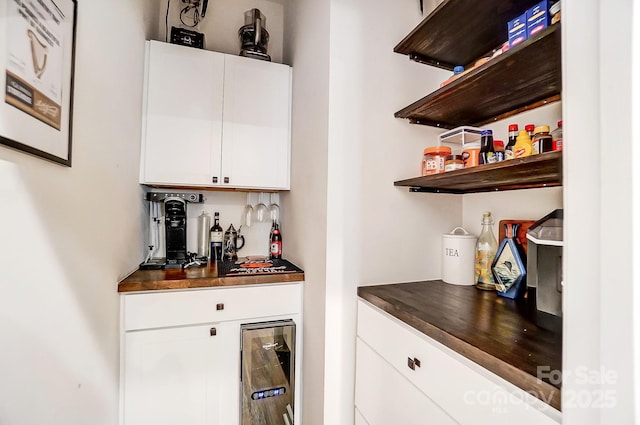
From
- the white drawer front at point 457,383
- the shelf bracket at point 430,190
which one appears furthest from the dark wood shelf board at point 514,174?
the white drawer front at point 457,383

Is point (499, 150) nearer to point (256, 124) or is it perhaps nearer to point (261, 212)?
point (256, 124)

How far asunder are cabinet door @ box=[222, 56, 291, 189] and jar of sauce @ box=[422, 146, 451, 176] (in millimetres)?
913

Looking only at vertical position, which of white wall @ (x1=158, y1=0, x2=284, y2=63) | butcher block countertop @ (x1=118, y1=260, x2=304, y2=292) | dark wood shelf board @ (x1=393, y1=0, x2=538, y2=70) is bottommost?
butcher block countertop @ (x1=118, y1=260, x2=304, y2=292)

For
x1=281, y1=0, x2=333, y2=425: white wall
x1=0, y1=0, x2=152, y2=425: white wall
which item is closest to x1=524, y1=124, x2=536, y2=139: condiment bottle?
x1=281, y1=0, x2=333, y2=425: white wall

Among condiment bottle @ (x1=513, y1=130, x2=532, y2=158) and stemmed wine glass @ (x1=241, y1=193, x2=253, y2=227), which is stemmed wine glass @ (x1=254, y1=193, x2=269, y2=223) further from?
condiment bottle @ (x1=513, y1=130, x2=532, y2=158)

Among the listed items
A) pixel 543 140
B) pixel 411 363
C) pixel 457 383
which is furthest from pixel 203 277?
pixel 543 140

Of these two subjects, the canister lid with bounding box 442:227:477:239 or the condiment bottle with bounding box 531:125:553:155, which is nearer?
the condiment bottle with bounding box 531:125:553:155

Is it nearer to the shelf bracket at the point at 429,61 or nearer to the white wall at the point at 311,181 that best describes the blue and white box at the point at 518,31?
the shelf bracket at the point at 429,61

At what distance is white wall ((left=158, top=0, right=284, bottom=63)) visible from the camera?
1922 mm

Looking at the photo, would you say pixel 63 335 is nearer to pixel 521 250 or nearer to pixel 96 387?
pixel 96 387

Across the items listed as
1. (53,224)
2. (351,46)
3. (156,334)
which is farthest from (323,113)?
(156,334)

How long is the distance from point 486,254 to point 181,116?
5.95 ft

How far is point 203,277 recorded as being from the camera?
4.62 feet

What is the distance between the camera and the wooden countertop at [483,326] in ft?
1.93
